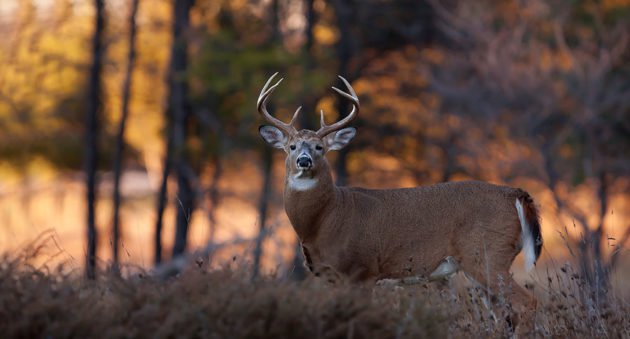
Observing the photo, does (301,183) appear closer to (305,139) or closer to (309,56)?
(305,139)

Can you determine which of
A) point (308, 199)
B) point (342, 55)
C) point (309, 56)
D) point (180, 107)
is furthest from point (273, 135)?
point (180, 107)

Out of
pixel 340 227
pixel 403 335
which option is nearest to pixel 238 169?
pixel 340 227

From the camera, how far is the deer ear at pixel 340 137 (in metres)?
9.43

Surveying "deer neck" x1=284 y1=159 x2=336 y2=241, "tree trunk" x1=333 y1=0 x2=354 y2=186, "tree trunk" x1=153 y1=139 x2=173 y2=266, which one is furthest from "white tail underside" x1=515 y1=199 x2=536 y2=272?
"tree trunk" x1=153 y1=139 x2=173 y2=266

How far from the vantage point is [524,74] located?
58.0ft

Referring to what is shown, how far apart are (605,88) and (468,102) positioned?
2451 mm

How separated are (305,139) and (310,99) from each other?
14.0m

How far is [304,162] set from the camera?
8336 mm

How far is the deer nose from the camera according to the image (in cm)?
834

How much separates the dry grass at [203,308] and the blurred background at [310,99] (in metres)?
10.0

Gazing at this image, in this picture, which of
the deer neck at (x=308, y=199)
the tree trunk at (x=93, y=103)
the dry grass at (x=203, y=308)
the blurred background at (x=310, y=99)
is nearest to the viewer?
the dry grass at (x=203, y=308)

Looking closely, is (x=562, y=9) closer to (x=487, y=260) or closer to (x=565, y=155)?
(x=565, y=155)

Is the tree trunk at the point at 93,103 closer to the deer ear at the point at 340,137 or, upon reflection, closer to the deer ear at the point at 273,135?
the deer ear at the point at 273,135

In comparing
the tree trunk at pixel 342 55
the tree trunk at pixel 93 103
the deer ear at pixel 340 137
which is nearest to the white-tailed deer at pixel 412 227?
the deer ear at pixel 340 137
